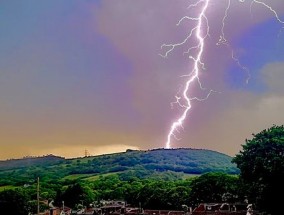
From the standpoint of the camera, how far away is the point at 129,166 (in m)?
169

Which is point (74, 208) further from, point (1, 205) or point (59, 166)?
point (59, 166)

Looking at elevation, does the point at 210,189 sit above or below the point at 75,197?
below

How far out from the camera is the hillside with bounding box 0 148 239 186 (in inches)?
5999

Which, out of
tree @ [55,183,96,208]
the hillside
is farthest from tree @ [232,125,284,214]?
the hillside

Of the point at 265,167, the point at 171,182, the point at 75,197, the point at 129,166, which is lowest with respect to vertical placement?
the point at 265,167

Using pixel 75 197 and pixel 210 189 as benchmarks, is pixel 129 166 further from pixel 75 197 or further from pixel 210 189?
pixel 210 189

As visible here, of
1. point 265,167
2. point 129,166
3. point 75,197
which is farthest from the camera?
point 129,166

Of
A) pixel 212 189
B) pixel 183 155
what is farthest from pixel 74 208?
pixel 183 155

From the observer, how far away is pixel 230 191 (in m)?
60.5

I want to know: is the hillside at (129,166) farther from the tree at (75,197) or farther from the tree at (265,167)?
the tree at (265,167)

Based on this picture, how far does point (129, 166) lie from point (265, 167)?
135 m

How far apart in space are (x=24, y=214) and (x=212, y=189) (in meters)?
26.0

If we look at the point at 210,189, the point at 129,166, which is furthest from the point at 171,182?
the point at 129,166

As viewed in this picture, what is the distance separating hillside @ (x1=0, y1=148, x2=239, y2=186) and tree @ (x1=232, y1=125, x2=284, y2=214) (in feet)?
344
